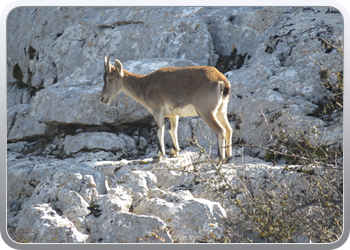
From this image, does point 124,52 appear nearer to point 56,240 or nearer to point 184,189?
point 184,189

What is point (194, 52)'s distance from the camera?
12.7 metres

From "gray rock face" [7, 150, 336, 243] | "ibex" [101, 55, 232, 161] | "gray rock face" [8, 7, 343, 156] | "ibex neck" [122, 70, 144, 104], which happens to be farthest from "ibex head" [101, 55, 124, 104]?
"gray rock face" [7, 150, 336, 243]

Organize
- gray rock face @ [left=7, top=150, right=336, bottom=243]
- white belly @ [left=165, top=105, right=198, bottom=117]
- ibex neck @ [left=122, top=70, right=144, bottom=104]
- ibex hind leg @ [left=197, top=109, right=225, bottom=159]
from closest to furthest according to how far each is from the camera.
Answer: gray rock face @ [left=7, top=150, right=336, bottom=243] → ibex hind leg @ [left=197, top=109, right=225, bottom=159] → white belly @ [left=165, top=105, right=198, bottom=117] → ibex neck @ [left=122, top=70, right=144, bottom=104]

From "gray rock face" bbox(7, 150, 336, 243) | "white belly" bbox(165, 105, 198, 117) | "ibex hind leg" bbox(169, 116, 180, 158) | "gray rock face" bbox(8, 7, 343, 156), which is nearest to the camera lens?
"gray rock face" bbox(7, 150, 336, 243)

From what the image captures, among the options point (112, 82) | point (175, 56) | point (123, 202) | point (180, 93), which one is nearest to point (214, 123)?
point (180, 93)

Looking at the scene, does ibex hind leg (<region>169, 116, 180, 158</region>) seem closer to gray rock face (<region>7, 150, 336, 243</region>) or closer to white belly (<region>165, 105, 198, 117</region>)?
white belly (<region>165, 105, 198, 117</region>)

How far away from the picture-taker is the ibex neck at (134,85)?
10375 millimetres

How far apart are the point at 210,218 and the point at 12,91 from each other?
35.1ft

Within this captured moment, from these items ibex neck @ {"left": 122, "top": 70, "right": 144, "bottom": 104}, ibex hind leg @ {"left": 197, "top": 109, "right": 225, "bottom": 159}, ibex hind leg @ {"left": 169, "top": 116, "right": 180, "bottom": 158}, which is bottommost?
ibex hind leg @ {"left": 169, "top": 116, "right": 180, "bottom": 158}

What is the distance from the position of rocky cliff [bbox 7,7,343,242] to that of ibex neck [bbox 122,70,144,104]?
112 cm

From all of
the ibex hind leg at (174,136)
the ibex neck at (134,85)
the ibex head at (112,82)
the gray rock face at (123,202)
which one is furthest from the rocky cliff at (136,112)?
the ibex neck at (134,85)

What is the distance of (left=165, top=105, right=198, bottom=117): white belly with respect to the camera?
31.2ft

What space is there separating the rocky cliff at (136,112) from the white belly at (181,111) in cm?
50
